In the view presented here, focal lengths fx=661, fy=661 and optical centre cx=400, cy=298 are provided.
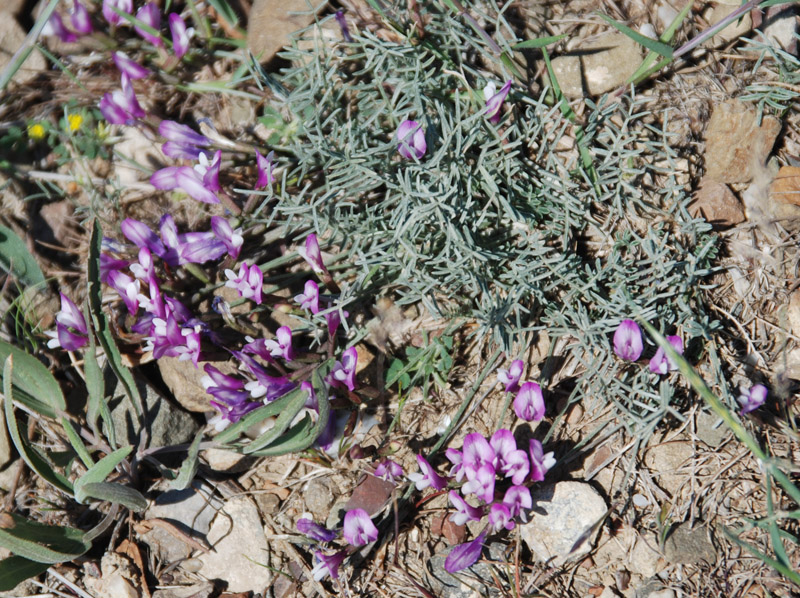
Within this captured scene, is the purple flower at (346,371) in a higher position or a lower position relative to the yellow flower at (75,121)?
lower

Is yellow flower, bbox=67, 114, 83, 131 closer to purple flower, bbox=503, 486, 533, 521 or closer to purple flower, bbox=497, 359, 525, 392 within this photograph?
purple flower, bbox=497, 359, 525, 392

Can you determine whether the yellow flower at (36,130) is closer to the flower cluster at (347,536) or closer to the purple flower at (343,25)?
the purple flower at (343,25)

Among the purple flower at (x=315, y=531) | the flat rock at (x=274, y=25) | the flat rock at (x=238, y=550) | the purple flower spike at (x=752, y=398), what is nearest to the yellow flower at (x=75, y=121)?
the flat rock at (x=274, y=25)

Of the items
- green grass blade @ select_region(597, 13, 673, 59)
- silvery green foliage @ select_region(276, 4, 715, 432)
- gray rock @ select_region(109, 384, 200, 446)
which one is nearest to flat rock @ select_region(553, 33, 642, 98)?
silvery green foliage @ select_region(276, 4, 715, 432)

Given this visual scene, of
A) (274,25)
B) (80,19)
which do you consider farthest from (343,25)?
(80,19)

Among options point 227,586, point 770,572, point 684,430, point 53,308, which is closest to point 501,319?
point 684,430

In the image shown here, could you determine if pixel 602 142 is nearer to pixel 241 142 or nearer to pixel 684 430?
pixel 684 430
